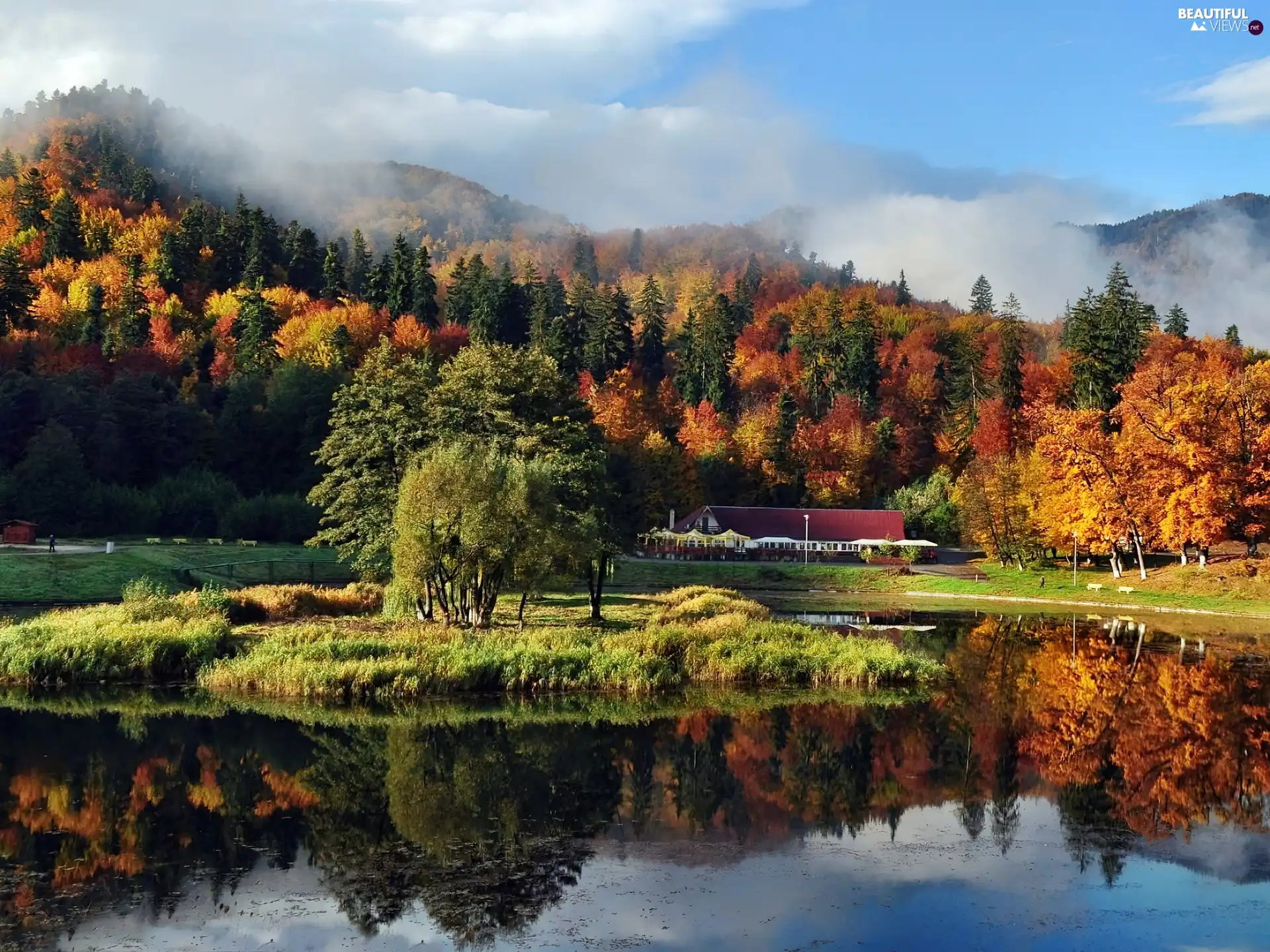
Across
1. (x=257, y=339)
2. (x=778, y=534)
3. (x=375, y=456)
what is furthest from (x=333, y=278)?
(x=375, y=456)

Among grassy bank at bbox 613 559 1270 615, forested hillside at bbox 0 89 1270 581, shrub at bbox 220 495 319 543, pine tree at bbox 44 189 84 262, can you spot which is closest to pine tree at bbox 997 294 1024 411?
forested hillside at bbox 0 89 1270 581

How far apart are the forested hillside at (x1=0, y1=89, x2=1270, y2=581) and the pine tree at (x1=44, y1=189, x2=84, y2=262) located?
321 millimetres

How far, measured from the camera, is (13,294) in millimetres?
95250

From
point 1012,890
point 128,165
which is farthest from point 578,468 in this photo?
point 128,165

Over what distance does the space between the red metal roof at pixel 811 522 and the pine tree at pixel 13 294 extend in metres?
57.0

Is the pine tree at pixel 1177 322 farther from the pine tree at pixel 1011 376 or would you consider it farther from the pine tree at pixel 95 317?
the pine tree at pixel 95 317

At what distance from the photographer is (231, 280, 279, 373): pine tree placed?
9681 centimetres

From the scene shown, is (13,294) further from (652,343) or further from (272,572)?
(652,343)

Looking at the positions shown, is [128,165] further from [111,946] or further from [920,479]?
[111,946]

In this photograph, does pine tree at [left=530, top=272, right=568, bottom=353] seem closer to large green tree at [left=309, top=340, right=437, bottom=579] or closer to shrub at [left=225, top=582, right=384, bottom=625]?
large green tree at [left=309, top=340, right=437, bottom=579]

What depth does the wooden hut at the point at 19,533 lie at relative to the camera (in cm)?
6323

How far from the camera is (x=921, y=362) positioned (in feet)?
399

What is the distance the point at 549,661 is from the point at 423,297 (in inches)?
3472

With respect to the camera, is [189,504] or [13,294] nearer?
[189,504]
